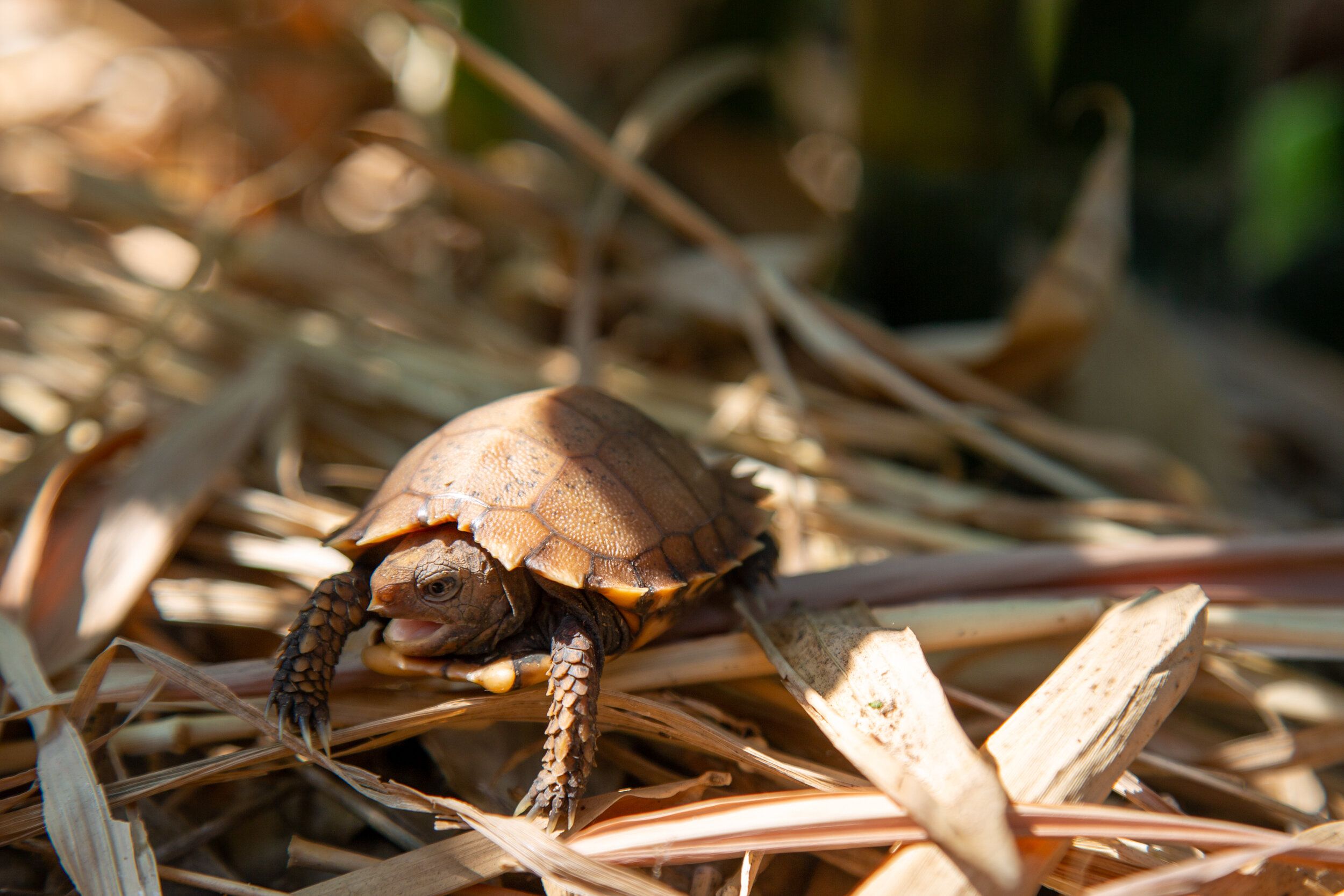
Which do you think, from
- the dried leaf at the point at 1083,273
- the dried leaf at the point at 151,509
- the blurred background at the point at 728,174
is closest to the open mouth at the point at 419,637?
the dried leaf at the point at 151,509

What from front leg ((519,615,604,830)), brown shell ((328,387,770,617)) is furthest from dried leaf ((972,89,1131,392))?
front leg ((519,615,604,830))

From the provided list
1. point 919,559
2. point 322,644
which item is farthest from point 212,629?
point 919,559

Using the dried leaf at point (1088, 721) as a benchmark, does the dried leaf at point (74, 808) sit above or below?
below

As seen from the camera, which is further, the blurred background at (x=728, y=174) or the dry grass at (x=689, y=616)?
the blurred background at (x=728, y=174)

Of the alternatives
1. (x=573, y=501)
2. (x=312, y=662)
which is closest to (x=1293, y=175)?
(x=573, y=501)

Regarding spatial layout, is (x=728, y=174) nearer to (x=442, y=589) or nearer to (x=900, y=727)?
(x=442, y=589)

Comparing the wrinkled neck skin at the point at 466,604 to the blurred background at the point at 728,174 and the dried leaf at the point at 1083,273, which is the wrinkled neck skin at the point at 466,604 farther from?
the dried leaf at the point at 1083,273

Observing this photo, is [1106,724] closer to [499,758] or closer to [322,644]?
[499,758]
